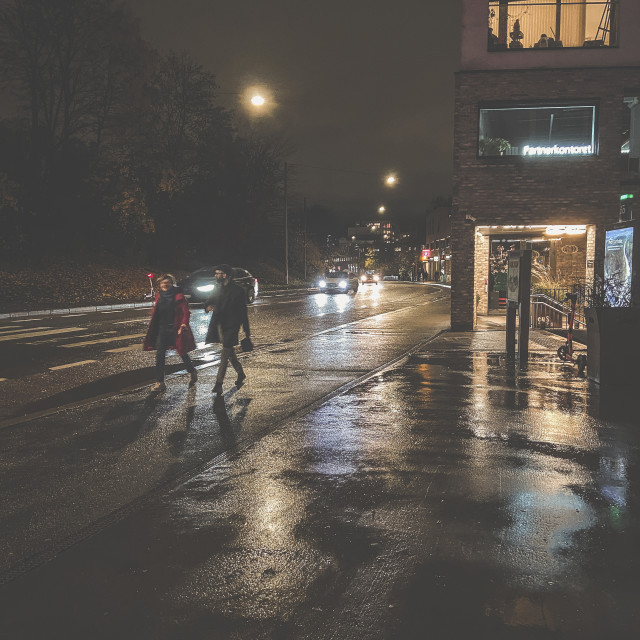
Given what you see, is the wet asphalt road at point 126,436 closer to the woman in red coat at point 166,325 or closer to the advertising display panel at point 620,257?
the woman in red coat at point 166,325

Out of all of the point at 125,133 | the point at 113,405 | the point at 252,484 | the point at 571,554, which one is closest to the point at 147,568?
the point at 252,484

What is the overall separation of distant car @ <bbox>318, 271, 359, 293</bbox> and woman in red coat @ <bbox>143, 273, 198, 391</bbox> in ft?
101

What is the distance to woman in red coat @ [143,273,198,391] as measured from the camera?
902 cm

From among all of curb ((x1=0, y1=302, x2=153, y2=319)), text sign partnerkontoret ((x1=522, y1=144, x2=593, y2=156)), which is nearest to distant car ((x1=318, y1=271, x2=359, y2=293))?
curb ((x1=0, y1=302, x2=153, y2=319))

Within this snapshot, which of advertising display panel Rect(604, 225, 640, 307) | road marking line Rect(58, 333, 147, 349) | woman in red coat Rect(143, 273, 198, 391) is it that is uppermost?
advertising display panel Rect(604, 225, 640, 307)

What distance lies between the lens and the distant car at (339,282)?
131ft

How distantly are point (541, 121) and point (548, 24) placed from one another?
2.86 metres

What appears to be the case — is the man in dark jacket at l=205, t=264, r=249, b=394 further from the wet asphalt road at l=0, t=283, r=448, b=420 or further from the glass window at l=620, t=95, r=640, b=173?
the glass window at l=620, t=95, r=640, b=173

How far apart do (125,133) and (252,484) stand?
31173 millimetres

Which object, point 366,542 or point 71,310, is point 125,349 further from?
point 71,310

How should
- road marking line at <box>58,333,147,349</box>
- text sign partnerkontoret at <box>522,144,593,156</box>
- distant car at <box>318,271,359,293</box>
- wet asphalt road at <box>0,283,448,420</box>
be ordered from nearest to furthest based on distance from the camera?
wet asphalt road at <box>0,283,448,420</box> < road marking line at <box>58,333,147,349</box> < text sign partnerkontoret at <box>522,144,593,156</box> < distant car at <box>318,271,359,293</box>

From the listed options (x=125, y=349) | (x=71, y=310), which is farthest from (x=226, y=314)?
(x=71, y=310)

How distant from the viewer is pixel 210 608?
3121 millimetres

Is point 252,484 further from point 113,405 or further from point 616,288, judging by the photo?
point 616,288
